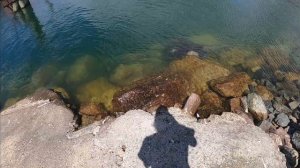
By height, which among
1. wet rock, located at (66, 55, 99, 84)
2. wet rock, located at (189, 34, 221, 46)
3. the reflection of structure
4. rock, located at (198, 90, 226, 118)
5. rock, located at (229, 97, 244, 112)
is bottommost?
the reflection of structure

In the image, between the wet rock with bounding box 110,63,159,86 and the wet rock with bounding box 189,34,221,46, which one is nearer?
the wet rock with bounding box 110,63,159,86

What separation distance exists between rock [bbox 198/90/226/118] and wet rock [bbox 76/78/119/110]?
5.14 metres

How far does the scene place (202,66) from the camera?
18812mm

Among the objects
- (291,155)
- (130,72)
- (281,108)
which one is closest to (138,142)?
(291,155)

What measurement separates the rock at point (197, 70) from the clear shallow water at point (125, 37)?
1226 mm

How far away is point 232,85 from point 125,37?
977 cm

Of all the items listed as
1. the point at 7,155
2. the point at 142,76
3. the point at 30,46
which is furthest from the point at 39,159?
the point at 30,46

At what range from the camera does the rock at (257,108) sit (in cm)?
1505

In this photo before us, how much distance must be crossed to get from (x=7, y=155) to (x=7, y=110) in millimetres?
4100

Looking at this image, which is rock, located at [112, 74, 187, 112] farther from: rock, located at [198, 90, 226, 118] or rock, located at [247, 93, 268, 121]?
rock, located at [247, 93, 268, 121]

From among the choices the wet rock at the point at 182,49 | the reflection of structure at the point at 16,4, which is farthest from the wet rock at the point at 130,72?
the reflection of structure at the point at 16,4

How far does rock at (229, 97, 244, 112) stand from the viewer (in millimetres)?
15449

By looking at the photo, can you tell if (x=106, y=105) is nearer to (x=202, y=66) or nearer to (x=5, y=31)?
(x=202, y=66)

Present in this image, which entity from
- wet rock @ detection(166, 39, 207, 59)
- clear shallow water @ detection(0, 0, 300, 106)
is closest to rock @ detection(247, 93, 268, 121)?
clear shallow water @ detection(0, 0, 300, 106)
